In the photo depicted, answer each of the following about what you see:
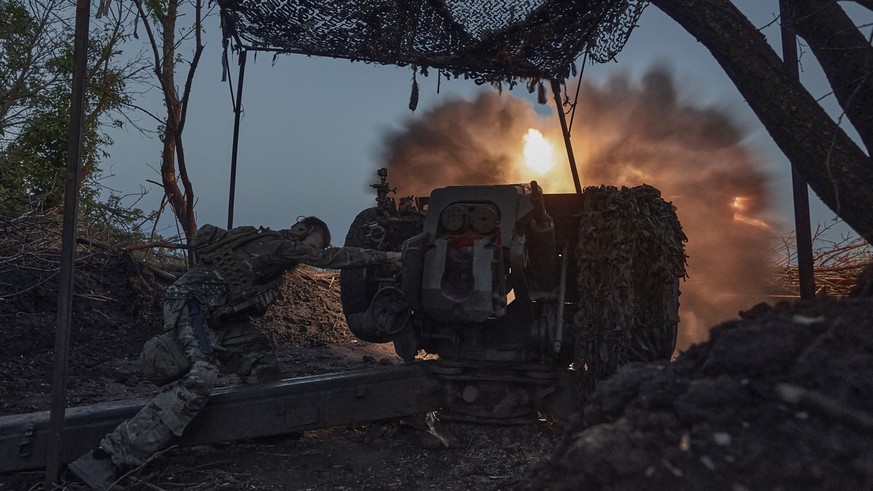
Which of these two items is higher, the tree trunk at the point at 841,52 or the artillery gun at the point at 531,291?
the tree trunk at the point at 841,52

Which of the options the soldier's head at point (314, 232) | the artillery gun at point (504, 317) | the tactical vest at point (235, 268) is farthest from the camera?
the soldier's head at point (314, 232)

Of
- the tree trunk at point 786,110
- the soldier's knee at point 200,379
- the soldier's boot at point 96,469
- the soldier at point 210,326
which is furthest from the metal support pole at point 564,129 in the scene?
the soldier's boot at point 96,469

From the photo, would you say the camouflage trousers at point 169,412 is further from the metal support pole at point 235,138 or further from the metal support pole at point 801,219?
the metal support pole at point 801,219

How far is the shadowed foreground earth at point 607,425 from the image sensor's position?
1.88m

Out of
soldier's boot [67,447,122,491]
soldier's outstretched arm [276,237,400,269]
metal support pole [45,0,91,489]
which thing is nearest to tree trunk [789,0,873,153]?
soldier's outstretched arm [276,237,400,269]

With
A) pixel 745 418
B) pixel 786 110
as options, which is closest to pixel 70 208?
pixel 745 418

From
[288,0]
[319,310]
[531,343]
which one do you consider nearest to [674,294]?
[531,343]

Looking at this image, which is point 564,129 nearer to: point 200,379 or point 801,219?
point 801,219

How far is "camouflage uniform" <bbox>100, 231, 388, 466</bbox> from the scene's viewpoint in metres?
4.07

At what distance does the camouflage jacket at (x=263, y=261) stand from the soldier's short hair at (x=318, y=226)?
25 centimetres

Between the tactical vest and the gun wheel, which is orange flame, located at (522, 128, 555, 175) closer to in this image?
the gun wheel

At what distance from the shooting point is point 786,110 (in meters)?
3.71

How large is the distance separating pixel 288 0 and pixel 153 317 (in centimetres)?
448

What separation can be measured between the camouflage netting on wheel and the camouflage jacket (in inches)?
61.5
